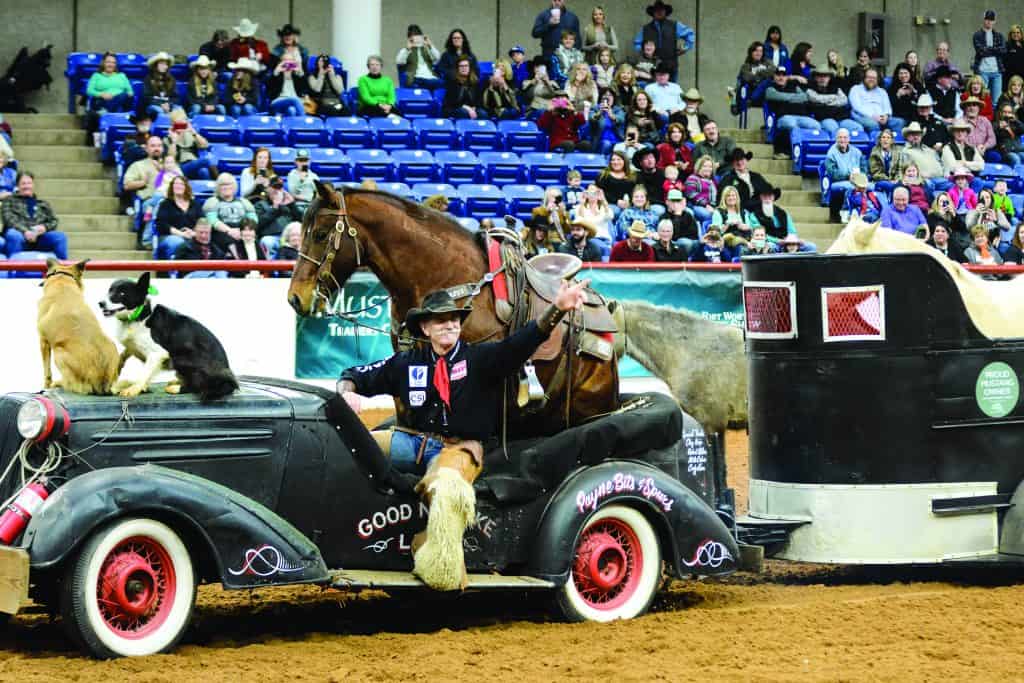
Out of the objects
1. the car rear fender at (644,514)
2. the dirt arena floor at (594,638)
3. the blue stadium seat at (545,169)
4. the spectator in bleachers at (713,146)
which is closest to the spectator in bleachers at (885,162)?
the spectator in bleachers at (713,146)

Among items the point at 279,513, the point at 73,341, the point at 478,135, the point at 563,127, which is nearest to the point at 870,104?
the point at 563,127

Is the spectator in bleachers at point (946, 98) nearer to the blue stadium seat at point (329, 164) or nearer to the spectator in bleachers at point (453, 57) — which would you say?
the spectator in bleachers at point (453, 57)

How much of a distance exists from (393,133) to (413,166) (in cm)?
99

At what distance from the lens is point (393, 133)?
2120 cm

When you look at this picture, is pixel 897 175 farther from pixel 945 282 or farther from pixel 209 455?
pixel 209 455

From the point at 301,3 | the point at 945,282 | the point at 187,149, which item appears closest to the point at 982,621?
the point at 945,282

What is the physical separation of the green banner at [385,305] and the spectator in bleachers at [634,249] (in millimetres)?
732

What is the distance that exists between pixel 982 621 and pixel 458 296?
3.09 metres

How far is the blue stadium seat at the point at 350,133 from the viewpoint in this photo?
2072cm

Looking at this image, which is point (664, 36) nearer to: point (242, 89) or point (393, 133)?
point (393, 133)

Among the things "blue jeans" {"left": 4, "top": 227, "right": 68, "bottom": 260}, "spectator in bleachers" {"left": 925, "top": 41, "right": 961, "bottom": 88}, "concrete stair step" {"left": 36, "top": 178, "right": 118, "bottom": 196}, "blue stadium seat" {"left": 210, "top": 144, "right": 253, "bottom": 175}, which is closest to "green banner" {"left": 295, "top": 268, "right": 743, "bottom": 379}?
"blue jeans" {"left": 4, "top": 227, "right": 68, "bottom": 260}

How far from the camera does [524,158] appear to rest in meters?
21.4

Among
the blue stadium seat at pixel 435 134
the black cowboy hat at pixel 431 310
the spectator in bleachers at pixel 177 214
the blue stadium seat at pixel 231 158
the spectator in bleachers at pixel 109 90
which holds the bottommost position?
the black cowboy hat at pixel 431 310

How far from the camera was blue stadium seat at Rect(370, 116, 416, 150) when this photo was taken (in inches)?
830
